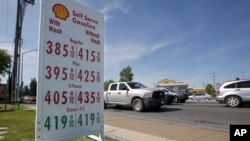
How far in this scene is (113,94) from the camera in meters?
17.0

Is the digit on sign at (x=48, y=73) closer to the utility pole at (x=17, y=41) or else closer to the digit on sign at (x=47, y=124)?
the digit on sign at (x=47, y=124)

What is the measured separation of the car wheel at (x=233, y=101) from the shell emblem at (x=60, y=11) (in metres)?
14.3

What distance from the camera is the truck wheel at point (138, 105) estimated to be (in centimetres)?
1512

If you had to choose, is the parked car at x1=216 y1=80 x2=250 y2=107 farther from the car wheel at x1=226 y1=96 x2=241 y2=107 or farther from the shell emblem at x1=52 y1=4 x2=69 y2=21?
the shell emblem at x1=52 y1=4 x2=69 y2=21

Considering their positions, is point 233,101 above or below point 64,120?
below

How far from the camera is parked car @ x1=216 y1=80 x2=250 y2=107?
16016 mm

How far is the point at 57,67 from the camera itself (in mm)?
4270

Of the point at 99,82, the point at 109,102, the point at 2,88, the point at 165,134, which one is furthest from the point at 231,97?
the point at 2,88

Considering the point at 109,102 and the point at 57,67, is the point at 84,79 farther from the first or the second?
the point at 109,102

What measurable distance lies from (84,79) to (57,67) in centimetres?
61

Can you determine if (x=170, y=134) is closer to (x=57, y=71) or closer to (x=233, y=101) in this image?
(x=57, y=71)

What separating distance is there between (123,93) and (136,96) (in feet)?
3.49

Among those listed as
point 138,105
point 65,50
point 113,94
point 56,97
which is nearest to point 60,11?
point 65,50

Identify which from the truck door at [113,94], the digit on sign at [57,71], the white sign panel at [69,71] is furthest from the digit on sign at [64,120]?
the truck door at [113,94]
